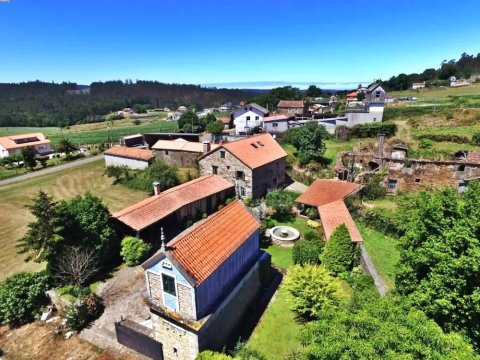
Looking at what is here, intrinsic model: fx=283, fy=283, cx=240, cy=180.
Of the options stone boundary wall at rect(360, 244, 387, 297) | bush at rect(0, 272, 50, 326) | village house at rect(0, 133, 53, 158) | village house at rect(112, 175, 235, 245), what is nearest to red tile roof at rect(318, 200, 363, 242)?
stone boundary wall at rect(360, 244, 387, 297)

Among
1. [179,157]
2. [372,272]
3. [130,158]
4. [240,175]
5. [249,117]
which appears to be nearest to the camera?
[372,272]

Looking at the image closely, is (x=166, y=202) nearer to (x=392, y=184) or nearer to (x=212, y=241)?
(x=212, y=241)

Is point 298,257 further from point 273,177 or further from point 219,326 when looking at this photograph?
point 273,177

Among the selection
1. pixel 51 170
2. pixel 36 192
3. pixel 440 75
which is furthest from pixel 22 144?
pixel 440 75

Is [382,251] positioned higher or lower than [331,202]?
lower

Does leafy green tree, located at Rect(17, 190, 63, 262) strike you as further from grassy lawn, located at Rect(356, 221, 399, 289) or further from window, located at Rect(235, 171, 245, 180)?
grassy lawn, located at Rect(356, 221, 399, 289)

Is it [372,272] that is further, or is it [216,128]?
[216,128]

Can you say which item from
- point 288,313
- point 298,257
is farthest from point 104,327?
point 298,257

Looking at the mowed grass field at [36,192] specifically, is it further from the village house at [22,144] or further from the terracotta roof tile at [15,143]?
the terracotta roof tile at [15,143]
